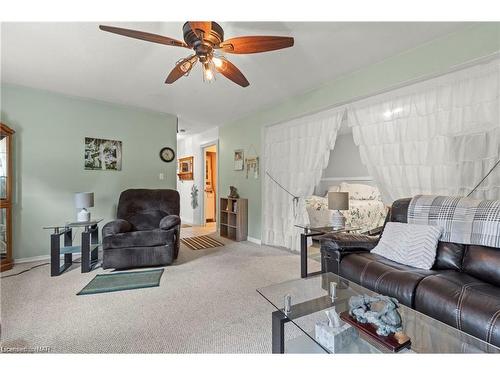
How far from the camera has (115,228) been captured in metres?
2.93

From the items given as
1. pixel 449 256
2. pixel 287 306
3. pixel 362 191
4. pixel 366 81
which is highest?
pixel 366 81

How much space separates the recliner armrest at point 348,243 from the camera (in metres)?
2.07

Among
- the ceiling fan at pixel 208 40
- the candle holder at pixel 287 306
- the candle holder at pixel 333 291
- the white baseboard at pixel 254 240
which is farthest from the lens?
the white baseboard at pixel 254 240

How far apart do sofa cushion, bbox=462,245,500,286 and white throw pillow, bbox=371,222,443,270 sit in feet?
0.62

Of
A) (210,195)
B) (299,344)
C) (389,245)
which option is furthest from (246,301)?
(210,195)

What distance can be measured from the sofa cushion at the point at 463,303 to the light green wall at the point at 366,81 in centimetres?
184

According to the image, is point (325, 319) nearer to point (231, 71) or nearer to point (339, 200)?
point (339, 200)

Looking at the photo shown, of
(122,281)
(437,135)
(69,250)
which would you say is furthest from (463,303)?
(69,250)

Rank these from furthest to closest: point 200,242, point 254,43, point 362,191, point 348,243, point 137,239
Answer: point 362,191
point 200,242
point 137,239
point 348,243
point 254,43

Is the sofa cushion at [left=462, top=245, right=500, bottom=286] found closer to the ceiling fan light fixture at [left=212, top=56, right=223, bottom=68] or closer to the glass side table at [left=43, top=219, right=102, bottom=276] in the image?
the ceiling fan light fixture at [left=212, top=56, right=223, bottom=68]

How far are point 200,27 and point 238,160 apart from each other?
326cm

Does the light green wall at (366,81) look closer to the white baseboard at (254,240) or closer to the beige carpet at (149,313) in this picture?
the white baseboard at (254,240)

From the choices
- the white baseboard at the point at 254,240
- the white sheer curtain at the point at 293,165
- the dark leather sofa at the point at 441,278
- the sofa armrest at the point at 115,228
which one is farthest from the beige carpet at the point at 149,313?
the white baseboard at the point at 254,240

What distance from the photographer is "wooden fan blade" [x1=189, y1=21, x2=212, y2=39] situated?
1.53 m
